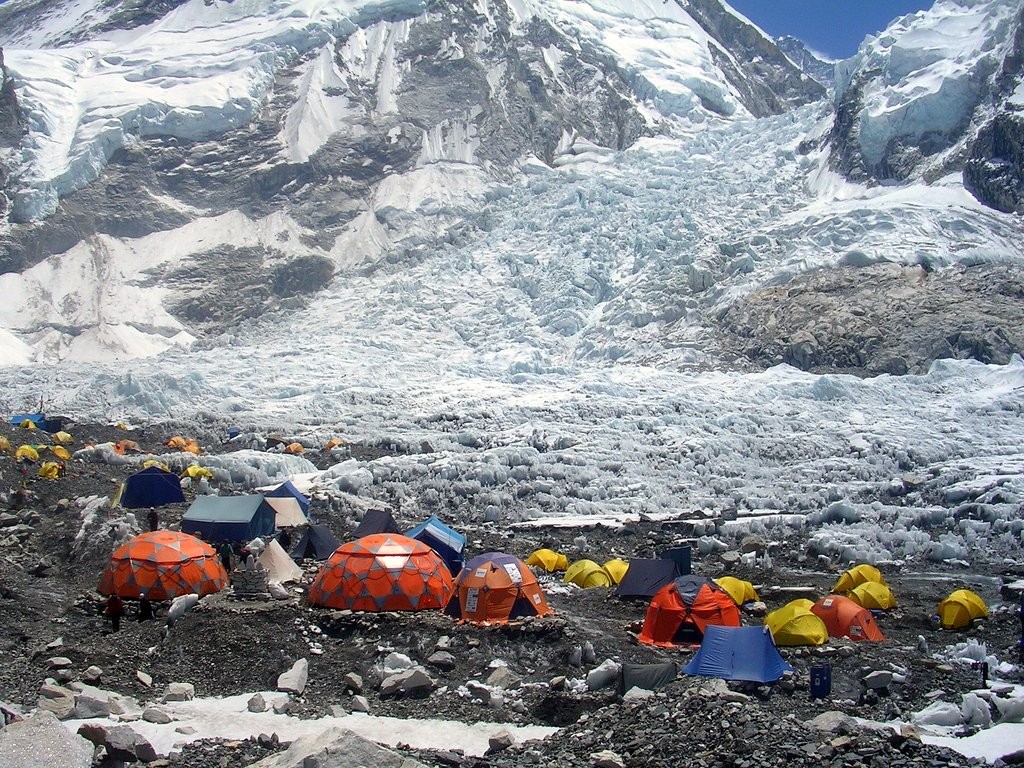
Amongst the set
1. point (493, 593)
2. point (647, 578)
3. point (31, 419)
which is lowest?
point (31, 419)

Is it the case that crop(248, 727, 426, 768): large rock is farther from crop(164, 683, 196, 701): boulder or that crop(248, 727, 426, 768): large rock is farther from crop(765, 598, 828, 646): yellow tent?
Answer: crop(765, 598, 828, 646): yellow tent

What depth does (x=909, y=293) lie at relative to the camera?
42.8m

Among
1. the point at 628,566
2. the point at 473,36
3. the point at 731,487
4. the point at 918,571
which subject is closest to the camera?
the point at 628,566

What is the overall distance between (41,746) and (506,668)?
573 cm

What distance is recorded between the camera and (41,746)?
740 cm

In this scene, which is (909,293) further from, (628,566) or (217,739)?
(217,739)

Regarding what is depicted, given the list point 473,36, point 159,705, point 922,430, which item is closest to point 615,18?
point 473,36

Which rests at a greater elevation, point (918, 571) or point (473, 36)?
point (473, 36)

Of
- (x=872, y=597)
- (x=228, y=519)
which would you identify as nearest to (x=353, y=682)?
(x=872, y=597)

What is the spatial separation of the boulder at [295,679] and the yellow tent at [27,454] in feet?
56.8

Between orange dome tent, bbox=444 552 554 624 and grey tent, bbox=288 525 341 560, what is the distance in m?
5.53

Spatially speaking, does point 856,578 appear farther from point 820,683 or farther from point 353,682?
point 353,682

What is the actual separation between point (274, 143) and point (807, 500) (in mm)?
57532

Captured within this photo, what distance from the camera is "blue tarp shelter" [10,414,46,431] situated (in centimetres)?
3334
